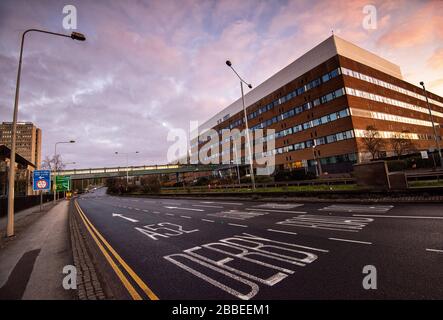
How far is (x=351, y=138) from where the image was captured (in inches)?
1491

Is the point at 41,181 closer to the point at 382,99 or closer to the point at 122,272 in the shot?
the point at 122,272

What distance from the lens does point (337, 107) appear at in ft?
132

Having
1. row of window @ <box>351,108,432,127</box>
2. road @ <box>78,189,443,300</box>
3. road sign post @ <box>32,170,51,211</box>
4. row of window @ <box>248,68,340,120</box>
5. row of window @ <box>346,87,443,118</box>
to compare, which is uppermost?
row of window @ <box>248,68,340,120</box>

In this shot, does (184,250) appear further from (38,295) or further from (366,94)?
(366,94)

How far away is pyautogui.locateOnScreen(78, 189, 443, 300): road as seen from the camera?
3.71 metres

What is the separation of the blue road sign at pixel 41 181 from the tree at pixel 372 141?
45.2 m

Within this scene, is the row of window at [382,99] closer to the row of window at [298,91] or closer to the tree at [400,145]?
the row of window at [298,91]

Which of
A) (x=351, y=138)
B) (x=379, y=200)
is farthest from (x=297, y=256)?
(x=351, y=138)

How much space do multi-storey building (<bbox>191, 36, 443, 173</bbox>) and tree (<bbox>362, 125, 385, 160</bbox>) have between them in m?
0.74

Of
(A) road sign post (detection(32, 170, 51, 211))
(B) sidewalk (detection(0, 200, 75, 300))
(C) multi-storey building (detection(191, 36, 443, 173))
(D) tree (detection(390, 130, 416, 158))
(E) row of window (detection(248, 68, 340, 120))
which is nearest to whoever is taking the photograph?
(B) sidewalk (detection(0, 200, 75, 300))

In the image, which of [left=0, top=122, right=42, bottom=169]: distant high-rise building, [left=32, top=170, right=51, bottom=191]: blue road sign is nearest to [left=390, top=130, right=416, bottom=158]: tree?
[left=32, top=170, right=51, bottom=191]: blue road sign

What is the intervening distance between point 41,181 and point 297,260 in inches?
882

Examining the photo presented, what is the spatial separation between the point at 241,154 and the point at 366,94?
3544 centimetres

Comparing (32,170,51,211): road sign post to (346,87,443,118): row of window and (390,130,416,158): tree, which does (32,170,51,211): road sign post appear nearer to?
(346,87,443,118): row of window
